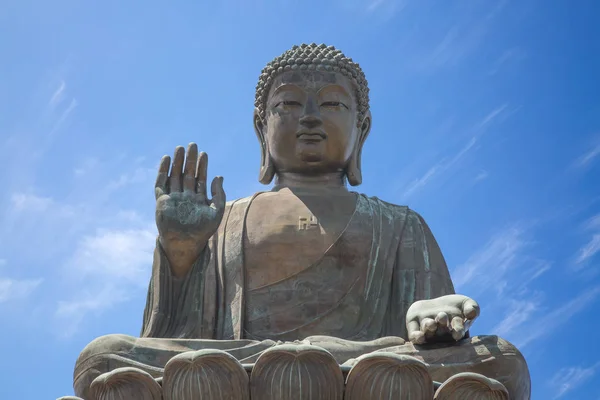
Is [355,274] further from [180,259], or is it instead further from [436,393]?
[436,393]

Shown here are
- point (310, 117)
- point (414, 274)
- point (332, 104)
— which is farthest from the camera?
point (332, 104)

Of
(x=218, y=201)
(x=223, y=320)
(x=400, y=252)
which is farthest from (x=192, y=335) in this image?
(x=400, y=252)

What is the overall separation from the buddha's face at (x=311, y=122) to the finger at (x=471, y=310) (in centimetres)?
282

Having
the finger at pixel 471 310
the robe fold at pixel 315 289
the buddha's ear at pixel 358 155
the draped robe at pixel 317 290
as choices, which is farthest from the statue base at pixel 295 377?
the buddha's ear at pixel 358 155

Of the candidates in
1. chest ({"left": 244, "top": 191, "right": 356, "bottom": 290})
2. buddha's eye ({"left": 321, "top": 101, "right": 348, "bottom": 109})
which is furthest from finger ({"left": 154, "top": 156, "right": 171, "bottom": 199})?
buddha's eye ({"left": 321, "top": 101, "right": 348, "bottom": 109})

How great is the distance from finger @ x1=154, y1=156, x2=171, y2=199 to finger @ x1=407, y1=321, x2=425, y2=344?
2421mm

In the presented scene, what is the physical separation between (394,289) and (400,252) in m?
0.37

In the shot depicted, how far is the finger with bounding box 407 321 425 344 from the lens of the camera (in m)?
11.6

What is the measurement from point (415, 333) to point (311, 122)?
298cm

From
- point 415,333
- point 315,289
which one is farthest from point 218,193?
point 415,333

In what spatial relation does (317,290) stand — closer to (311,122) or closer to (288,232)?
(288,232)

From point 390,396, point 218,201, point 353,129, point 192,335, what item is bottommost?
point 390,396

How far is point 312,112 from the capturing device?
14.0 metres

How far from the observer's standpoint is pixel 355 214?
13.6m
